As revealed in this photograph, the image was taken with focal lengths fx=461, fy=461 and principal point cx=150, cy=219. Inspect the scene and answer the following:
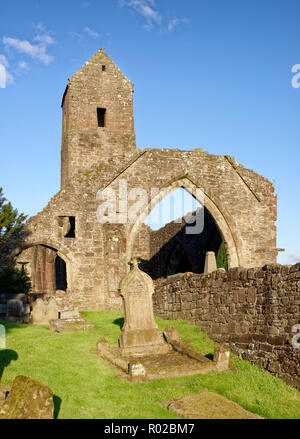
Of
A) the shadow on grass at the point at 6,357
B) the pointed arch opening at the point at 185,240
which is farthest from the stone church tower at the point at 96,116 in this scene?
the shadow on grass at the point at 6,357

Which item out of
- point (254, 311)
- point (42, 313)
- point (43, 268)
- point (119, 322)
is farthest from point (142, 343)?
point (43, 268)

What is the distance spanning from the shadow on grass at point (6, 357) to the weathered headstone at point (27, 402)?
2478 millimetres

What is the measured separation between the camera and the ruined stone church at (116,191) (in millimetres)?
17359

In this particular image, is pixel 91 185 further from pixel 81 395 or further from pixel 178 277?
pixel 81 395

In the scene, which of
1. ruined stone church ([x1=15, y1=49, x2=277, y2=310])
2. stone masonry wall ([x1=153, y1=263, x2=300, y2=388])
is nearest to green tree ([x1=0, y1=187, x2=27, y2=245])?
ruined stone church ([x1=15, y1=49, x2=277, y2=310])

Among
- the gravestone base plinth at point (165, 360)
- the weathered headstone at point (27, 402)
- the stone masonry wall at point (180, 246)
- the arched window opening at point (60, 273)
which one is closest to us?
the weathered headstone at point (27, 402)

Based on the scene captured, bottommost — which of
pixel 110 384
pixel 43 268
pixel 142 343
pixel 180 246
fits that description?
pixel 110 384

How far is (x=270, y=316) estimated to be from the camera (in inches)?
349

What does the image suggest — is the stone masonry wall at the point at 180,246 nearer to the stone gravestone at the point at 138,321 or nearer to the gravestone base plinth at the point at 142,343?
the stone gravestone at the point at 138,321

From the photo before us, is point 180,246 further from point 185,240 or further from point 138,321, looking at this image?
point 138,321

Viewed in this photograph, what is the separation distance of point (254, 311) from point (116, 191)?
1011 cm

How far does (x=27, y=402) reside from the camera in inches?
218

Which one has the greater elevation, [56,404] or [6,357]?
[6,357]
